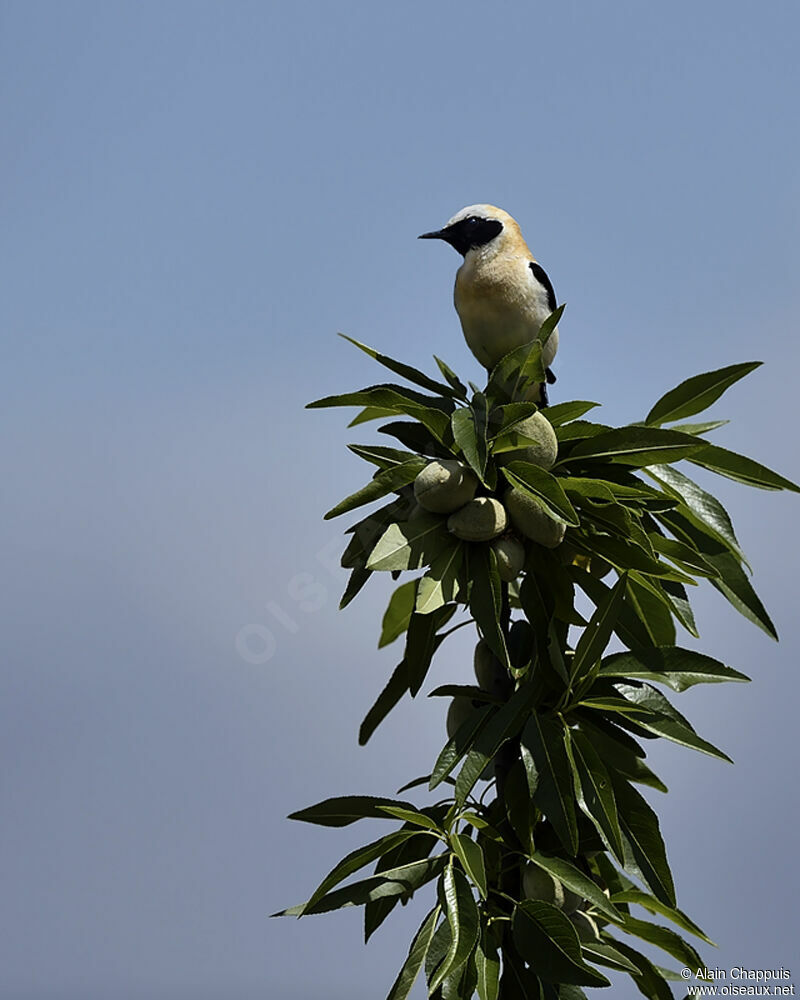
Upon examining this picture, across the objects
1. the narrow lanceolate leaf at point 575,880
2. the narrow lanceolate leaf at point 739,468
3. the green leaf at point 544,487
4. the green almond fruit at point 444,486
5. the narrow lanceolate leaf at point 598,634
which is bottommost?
the narrow lanceolate leaf at point 575,880

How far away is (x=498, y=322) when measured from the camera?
2.93 m

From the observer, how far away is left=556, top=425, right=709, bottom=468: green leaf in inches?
103

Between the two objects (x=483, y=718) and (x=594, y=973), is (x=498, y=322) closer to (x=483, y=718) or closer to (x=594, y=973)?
(x=483, y=718)

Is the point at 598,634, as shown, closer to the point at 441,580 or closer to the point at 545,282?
the point at 441,580

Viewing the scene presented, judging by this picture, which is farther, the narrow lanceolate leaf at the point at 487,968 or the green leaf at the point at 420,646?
the green leaf at the point at 420,646

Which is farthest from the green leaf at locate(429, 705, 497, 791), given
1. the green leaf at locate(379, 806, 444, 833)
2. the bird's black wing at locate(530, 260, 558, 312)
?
the bird's black wing at locate(530, 260, 558, 312)

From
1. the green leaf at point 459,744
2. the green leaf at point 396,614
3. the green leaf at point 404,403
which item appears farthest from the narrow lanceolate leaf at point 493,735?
the green leaf at point 396,614

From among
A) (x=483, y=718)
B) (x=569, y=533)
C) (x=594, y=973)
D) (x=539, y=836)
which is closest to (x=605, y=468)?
(x=569, y=533)

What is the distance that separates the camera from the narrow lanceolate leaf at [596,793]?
7.75 feet

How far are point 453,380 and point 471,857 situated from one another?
1120 mm

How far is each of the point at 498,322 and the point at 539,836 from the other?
1.22 m

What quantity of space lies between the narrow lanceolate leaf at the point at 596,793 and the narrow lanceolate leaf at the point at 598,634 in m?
0.16

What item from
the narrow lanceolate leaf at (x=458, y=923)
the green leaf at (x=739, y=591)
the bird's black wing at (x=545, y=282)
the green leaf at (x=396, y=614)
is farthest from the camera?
the green leaf at (x=396, y=614)

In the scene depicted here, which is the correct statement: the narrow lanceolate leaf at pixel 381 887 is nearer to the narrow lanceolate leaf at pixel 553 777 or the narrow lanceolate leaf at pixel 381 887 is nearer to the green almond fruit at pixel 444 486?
the narrow lanceolate leaf at pixel 553 777
